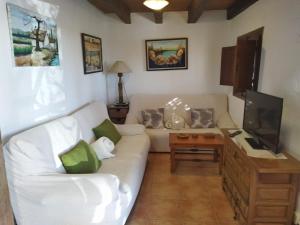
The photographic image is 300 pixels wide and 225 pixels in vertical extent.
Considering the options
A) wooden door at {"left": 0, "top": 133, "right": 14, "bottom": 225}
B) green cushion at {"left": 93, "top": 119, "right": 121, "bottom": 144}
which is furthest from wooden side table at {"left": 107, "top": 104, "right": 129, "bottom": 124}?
wooden door at {"left": 0, "top": 133, "right": 14, "bottom": 225}

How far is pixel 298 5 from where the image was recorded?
2.07 meters

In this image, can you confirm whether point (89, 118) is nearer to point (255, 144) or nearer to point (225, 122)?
point (255, 144)

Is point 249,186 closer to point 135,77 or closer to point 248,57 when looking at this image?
point 248,57

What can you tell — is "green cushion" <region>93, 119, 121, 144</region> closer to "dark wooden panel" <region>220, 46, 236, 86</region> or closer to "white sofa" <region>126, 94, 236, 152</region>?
"white sofa" <region>126, 94, 236, 152</region>

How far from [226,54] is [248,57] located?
3.57 feet

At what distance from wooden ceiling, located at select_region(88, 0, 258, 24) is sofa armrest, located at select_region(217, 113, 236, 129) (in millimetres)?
1735

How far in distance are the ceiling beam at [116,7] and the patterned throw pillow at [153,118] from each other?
171 cm

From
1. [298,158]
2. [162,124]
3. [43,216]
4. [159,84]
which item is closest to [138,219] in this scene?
[43,216]

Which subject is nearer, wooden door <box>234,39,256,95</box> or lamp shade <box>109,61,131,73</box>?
wooden door <box>234,39,256,95</box>

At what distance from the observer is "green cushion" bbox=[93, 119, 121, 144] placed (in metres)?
3.05

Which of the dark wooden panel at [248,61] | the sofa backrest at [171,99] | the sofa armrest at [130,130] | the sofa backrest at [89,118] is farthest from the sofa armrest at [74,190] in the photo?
the sofa backrest at [171,99]

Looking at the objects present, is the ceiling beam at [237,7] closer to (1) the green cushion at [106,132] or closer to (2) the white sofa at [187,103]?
(2) the white sofa at [187,103]

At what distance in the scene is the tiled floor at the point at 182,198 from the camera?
90.4 inches

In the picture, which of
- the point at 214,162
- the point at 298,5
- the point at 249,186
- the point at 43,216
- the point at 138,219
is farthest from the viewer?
the point at 214,162
